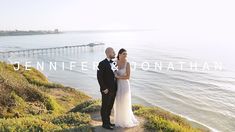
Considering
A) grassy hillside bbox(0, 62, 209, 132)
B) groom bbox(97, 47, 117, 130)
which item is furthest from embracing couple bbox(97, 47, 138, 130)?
grassy hillside bbox(0, 62, 209, 132)

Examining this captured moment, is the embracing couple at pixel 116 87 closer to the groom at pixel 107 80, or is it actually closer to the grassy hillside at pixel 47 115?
the groom at pixel 107 80

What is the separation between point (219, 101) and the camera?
116ft

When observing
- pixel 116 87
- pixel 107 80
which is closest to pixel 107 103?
pixel 116 87

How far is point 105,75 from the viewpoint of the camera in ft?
32.0

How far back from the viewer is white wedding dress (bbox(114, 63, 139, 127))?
10.4 meters

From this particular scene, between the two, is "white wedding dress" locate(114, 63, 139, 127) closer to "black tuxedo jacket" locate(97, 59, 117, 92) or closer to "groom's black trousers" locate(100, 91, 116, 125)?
"groom's black trousers" locate(100, 91, 116, 125)

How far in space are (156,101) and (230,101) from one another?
28.3 ft

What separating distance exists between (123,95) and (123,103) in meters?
0.33

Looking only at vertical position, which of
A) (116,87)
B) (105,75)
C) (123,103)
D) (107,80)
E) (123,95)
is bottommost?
(123,103)

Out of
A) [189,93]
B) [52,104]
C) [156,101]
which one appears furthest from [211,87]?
[52,104]

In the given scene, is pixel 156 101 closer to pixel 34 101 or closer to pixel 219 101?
pixel 219 101

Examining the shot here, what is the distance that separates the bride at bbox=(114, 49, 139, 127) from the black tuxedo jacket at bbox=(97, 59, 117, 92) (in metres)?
0.42

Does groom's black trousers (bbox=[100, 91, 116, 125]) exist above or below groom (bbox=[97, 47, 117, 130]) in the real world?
below

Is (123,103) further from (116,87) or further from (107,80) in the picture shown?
(107,80)
